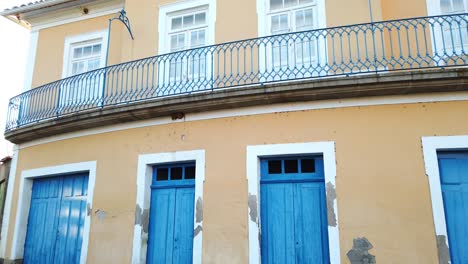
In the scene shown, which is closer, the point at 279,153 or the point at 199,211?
the point at 279,153

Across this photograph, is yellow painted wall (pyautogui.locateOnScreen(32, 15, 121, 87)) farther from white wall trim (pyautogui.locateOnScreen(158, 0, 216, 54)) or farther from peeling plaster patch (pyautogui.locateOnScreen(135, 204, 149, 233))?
peeling plaster patch (pyautogui.locateOnScreen(135, 204, 149, 233))

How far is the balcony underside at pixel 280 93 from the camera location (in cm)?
624

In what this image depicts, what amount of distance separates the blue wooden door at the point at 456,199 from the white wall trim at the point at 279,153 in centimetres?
173

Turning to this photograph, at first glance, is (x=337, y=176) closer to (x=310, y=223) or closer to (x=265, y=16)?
(x=310, y=223)

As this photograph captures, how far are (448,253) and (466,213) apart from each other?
733 mm

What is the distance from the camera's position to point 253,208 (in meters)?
6.71

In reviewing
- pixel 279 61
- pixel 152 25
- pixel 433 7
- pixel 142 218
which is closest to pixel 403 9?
pixel 433 7

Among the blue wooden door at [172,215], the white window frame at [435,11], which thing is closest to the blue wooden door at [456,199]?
the white window frame at [435,11]

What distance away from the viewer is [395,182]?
6195 mm

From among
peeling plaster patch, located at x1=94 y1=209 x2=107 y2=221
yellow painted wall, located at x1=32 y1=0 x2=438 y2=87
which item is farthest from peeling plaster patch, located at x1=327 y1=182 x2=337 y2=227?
peeling plaster patch, located at x1=94 y1=209 x2=107 y2=221

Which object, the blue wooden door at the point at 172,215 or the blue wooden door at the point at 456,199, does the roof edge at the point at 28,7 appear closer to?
Answer: the blue wooden door at the point at 172,215

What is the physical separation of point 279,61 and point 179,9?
9.28ft

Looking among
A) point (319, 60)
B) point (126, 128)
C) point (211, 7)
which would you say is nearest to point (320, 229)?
point (319, 60)

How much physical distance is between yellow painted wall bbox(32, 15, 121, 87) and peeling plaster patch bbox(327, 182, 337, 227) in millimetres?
6764
